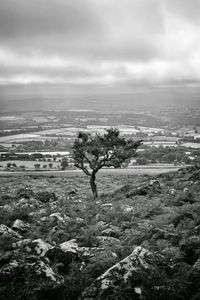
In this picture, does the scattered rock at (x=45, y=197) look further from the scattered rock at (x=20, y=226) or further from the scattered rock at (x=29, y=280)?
the scattered rock at (x=29, y=280)

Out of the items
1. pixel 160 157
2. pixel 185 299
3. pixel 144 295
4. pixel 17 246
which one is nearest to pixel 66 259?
pixel 17 246

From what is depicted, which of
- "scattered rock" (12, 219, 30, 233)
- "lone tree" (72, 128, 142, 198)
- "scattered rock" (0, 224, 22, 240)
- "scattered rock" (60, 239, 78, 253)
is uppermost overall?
"lone tree" (72, 128, 142, 198)

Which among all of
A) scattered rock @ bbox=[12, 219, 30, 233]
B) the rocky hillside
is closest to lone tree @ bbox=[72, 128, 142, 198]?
the rocky hillside

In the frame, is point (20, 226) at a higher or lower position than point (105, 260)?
lower

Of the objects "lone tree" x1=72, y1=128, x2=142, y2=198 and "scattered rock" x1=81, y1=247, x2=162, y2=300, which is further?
"lone tree" x1=72, y1=128, x2=142, y2=198

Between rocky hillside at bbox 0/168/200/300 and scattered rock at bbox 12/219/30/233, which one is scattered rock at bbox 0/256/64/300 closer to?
rocky hillside at bbox 0/168/200/300

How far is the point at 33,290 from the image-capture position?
7.57m

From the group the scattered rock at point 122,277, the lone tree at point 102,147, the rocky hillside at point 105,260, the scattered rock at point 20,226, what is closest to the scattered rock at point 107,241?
Answer: the rocky hillside at point 105,260

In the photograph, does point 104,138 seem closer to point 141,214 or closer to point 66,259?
point 141,214

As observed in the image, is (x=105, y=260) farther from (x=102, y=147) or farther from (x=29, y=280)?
(x=102, y=147)

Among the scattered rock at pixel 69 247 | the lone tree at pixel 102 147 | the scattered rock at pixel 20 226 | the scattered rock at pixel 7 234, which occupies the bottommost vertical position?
the scattered rock at pixel 20 226

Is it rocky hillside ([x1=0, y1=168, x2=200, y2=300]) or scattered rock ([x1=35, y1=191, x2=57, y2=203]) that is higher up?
rocky hillside ([x1=0, y1=168, x2=200, y2=300])

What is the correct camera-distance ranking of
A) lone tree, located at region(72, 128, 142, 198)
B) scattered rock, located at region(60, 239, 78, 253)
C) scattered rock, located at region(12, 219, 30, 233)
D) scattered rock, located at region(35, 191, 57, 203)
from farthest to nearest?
lone tree, located at region(72, 128, 142, 198)
scattered rock, located at region(35, 191, 57, 203)
scattered rock, located at region(12, 219, 30, 233)
scattered rock, located at region(60, 239, 78, 253)

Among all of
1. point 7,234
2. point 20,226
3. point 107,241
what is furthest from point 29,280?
point 20,226
